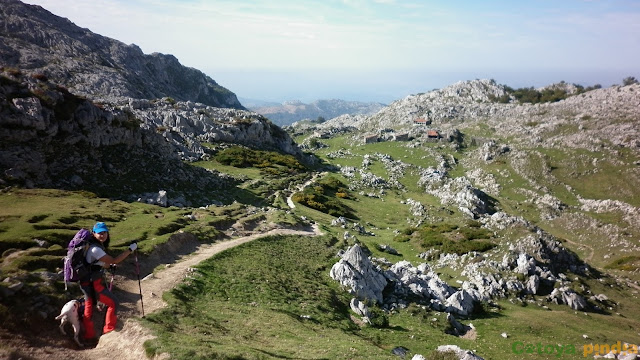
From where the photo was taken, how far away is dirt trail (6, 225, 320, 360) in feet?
47.7

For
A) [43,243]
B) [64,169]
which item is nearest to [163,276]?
[43,243]

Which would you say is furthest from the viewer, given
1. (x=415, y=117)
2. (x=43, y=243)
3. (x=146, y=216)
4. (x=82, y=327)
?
(x=415, y=117)

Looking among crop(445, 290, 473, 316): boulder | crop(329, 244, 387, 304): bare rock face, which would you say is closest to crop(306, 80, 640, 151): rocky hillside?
crop(445, 290, 473, 316): boulder

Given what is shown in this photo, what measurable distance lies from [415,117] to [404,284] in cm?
15708

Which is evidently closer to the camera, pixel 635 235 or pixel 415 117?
pixel 635 235

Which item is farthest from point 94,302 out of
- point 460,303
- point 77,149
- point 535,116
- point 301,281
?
point 535,116

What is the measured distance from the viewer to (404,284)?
37812 mm

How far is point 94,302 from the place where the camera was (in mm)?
15945

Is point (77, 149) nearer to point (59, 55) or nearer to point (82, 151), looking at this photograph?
point (82, 151)

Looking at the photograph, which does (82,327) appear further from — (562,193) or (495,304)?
(562,193)

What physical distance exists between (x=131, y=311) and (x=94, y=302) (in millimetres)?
4194

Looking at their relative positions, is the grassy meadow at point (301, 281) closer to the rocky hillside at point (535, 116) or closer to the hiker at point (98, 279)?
the hiker at point (98, 279)

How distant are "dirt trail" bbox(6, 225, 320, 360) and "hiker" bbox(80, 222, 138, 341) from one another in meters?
0.65

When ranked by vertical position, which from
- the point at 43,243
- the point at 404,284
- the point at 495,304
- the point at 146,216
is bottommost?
the point at 495,304
